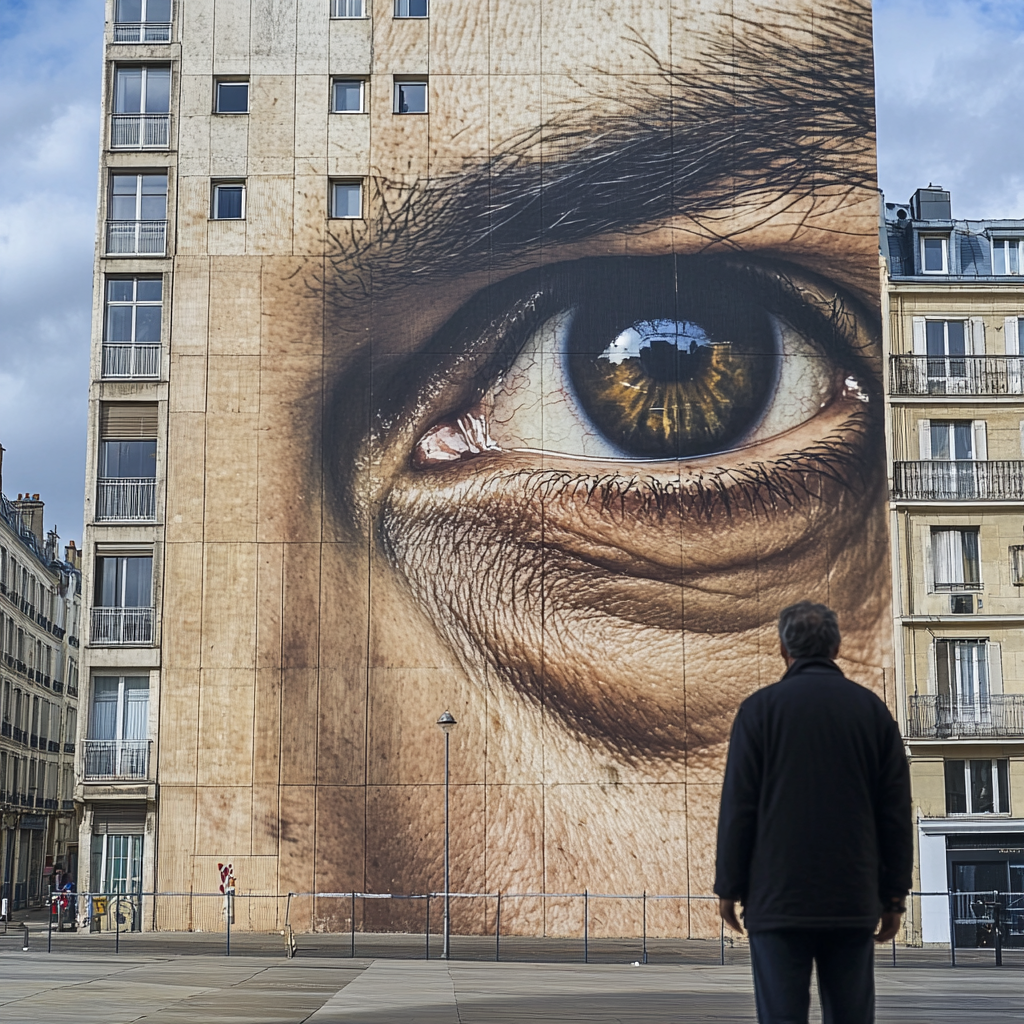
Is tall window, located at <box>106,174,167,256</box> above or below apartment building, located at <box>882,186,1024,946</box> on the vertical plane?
above

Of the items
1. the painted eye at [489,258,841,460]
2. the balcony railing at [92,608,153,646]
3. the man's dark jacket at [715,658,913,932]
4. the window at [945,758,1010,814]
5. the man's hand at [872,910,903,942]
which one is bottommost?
the window at [945,758,1010,814]

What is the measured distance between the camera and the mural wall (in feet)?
116

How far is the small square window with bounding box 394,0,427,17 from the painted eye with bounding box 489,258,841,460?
8.91 metres

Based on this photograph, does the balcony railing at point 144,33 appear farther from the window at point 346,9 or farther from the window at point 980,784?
the window at point 980,784

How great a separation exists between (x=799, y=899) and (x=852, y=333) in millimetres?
34336

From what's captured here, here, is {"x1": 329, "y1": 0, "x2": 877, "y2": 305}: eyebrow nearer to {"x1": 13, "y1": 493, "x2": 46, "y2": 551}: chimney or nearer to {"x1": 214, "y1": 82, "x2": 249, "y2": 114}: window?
{"x1": 214, "y1": 82, "x2": 249, "y2": 114}: window

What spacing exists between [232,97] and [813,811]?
37.2 metres

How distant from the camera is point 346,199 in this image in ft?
127

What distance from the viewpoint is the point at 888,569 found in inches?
1449

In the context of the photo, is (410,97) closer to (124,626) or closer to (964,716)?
(124,626)

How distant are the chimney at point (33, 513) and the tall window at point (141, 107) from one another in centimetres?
3678

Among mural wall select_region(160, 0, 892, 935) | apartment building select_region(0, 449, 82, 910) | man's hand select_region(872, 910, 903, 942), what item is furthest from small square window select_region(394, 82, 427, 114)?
man's hand select_region(872, 910, 903, 942)

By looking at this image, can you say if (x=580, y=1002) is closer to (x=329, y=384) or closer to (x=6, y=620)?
(x=329, y=384)

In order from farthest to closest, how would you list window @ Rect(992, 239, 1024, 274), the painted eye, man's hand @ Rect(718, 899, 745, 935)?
window @ Rect(992, 239, 1024, 274)
the painted eye
man's hand @ Rect(718, 899, 745, 935)
